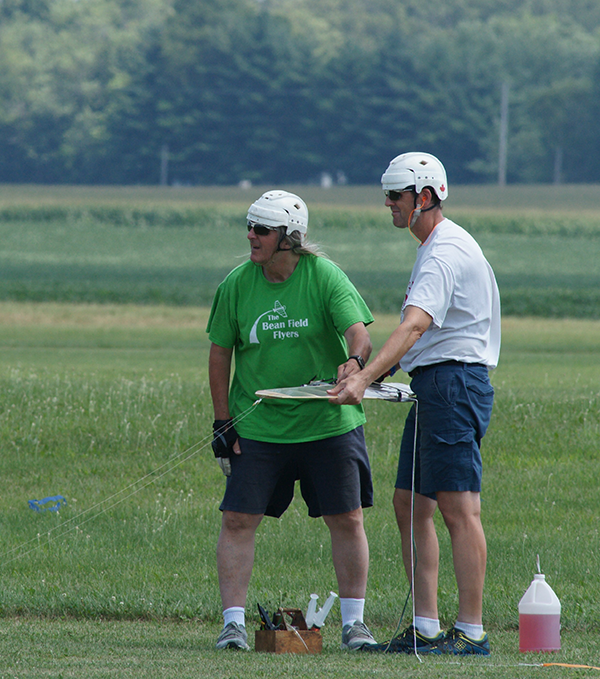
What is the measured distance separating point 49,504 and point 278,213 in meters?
4.44

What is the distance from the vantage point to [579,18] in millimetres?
166750

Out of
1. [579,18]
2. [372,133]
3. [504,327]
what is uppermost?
[579,18]

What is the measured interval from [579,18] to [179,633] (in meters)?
171

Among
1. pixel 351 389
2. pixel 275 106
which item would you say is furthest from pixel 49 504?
pixel 275 106

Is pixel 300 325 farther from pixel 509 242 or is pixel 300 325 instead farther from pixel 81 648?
pixel 509 242

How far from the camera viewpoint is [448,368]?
5699 mm

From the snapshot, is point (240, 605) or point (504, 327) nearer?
point (240, 605)

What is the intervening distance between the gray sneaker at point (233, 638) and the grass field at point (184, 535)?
0.13 metres

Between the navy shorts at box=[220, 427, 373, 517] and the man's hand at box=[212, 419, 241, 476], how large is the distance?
1.1 inches

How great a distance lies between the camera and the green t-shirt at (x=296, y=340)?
5879 mm

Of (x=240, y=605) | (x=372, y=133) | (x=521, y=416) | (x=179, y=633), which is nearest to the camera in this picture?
(x=240, y=605)

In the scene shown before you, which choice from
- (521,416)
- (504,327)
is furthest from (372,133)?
(521,416)

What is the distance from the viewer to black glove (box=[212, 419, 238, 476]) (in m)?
5.94

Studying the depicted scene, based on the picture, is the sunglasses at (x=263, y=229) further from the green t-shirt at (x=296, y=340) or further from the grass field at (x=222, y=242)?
the grass field at (x=222, y=242)
